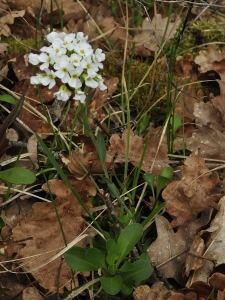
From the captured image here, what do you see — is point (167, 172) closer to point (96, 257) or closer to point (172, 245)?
point (172, 245)

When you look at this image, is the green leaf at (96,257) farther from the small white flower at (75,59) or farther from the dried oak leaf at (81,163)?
the small white flower at (75,59)

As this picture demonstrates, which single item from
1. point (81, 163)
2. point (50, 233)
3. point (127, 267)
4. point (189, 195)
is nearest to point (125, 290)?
point (127, 267)

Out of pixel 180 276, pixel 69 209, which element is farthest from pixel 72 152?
pixel 180 276

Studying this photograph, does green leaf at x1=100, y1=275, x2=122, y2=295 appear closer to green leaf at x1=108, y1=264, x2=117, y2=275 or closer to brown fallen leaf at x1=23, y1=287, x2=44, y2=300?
green leaf at x1=108, y1=264, x2=117, y2=275

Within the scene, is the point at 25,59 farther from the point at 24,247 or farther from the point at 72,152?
the point at 24,247

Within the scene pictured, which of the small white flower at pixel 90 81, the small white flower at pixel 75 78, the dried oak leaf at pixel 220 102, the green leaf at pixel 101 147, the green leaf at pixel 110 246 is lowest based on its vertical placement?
the green leaf at pixel 110 246

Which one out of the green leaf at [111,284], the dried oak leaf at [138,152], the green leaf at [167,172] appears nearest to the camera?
the green leaf at [111,284]

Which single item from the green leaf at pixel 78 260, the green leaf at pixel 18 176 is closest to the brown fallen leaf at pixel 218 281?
the green leaf at pixel 78 260
